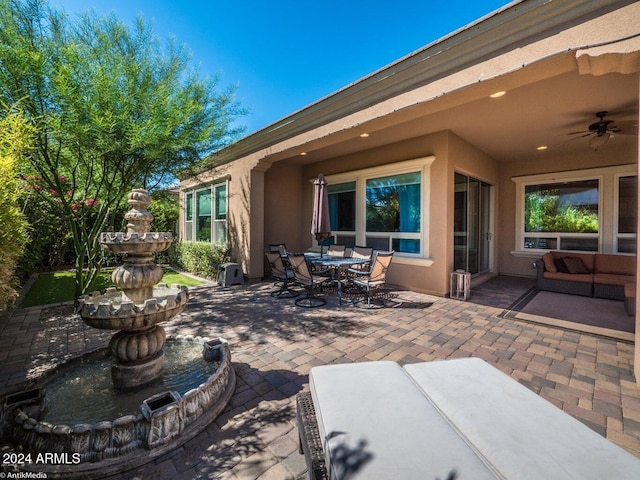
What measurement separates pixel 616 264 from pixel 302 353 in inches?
292

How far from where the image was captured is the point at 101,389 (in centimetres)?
242

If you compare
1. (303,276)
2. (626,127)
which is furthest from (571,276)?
(303,276)

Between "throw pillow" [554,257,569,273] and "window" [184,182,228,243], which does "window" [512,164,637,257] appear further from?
"window" [184,182,228,243]

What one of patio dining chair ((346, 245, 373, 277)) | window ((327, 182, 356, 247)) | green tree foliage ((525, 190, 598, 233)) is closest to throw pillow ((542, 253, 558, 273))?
green tree foliage ((525, 190, 598, 233))

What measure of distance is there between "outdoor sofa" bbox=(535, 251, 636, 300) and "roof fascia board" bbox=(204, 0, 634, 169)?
541cm

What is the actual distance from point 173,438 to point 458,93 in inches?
180

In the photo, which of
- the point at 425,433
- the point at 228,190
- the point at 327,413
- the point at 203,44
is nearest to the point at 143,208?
the point at 327,413

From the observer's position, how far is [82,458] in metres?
1.68

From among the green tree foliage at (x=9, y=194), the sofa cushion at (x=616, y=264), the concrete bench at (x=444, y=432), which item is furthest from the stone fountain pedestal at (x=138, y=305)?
the sofa cushion at (x=616, y=264)

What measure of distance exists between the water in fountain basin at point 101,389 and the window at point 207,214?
5.92 meters

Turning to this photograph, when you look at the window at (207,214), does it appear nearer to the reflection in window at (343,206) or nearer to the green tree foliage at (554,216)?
the reflection in window at (343,206)

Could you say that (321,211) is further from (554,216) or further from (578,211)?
(578,211)

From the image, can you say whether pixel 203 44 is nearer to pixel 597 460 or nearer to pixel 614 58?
pixel 614 58

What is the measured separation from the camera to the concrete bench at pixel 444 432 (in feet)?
3.52
